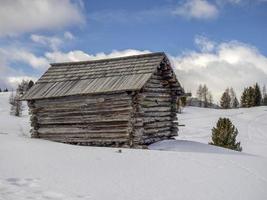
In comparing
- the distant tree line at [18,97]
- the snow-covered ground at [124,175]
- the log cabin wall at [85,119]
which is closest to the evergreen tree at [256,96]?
the distant tree line at [18,97]

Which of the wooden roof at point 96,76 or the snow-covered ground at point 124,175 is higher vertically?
the wooden roof at point 96,76

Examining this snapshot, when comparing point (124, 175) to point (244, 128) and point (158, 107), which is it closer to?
point (158, 107)

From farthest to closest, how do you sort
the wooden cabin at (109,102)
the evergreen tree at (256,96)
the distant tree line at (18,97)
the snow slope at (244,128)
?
the evergreen tree at (256,96) < the distant tree line at (18,97) < the snow slope at (244,128) < the wooden cabin at (109,102)

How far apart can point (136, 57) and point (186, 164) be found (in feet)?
33.6

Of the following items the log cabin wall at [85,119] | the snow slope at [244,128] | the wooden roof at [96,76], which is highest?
the wooden roof at [96,76]

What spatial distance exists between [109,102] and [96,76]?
244 cm

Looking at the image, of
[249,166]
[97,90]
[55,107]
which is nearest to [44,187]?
[249,166]

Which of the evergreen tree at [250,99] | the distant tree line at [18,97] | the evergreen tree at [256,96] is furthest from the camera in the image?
the evergreen tree at [256,96]

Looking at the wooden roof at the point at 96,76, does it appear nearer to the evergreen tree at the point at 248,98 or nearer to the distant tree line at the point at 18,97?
the distant tree line at the point at 18,97

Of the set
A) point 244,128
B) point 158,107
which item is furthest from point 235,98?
point 158,107

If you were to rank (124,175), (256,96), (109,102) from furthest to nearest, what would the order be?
(256,96), (109,102), (124,175)

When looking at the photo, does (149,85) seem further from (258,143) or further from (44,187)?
(258,143)

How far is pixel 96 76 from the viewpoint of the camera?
25.5 m

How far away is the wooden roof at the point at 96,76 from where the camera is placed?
Answer: 23.6 m
